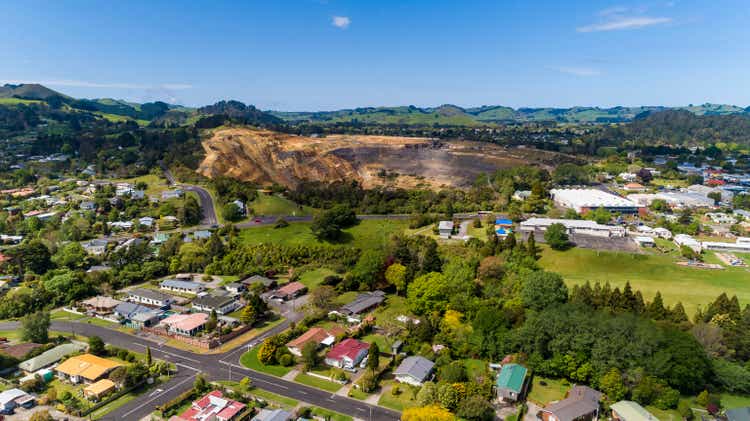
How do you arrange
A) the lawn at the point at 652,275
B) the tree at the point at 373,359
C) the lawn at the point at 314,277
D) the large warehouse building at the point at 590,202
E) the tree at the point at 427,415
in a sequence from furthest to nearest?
the large warehouse building at the point at 590,202 → the lawn at the point at 314,277 → the lawn at the point at 652,275 → the tree at the point at 373,359 → the tree at the point at 427,415

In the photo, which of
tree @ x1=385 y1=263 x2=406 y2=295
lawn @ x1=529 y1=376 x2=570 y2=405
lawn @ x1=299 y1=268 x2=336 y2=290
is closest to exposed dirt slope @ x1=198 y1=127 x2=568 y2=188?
lawn @ x1=299 y1=268 x2=336 y2=290

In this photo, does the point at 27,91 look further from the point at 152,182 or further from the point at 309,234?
the point at 309,234

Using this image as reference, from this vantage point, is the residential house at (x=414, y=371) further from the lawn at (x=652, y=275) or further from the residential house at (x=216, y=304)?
the lawn at (x=652, y=275)

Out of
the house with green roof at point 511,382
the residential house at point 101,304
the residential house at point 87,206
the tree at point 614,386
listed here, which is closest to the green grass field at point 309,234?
the residential house at point 101,304

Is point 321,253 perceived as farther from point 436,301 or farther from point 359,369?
point 359,369

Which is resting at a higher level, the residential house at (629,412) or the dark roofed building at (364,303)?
the dark roofed building at (364,303)

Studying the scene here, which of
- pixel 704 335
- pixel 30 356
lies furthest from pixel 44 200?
pixel 704 335
